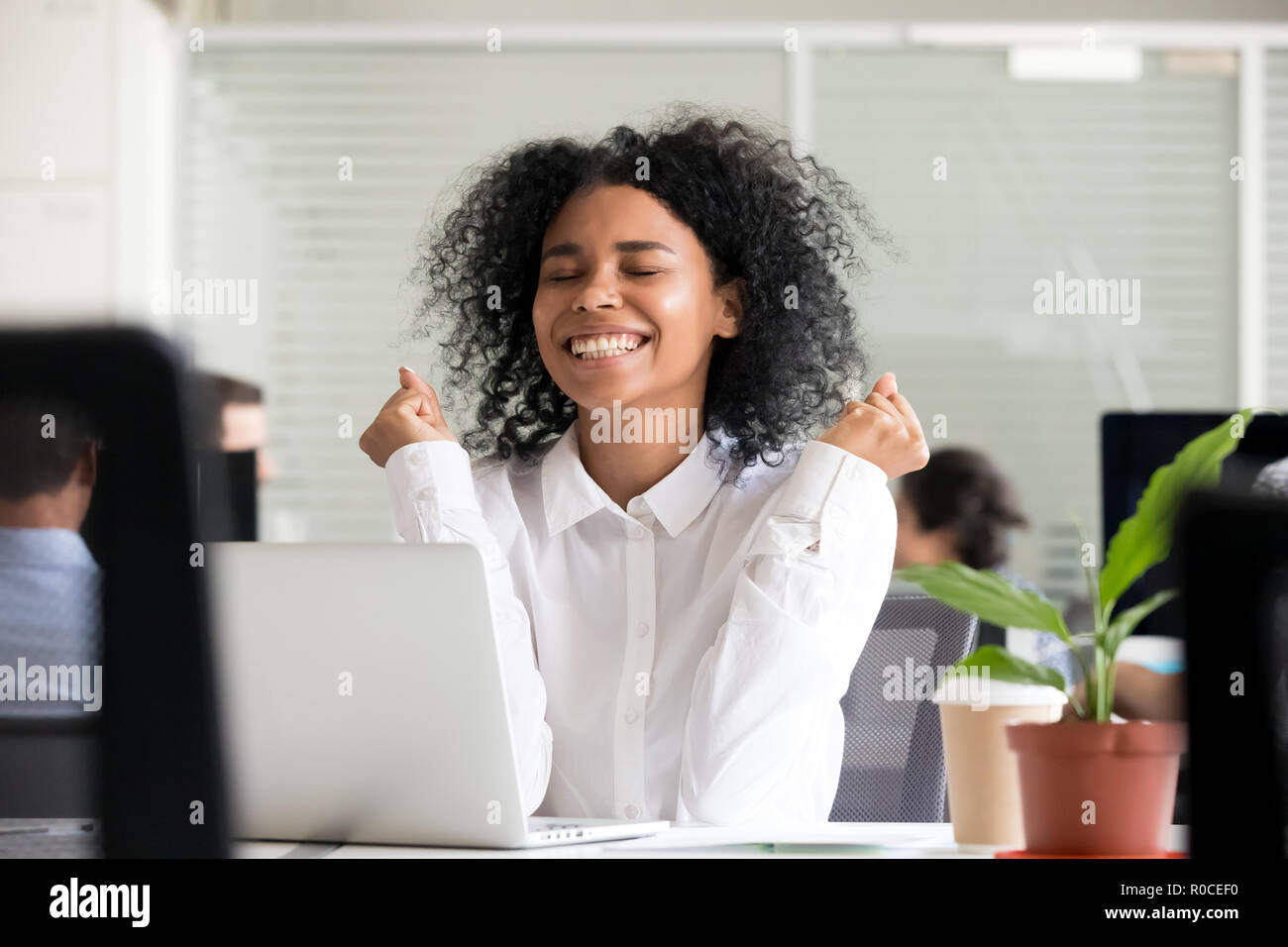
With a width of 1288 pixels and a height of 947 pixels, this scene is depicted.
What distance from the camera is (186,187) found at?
308 cm

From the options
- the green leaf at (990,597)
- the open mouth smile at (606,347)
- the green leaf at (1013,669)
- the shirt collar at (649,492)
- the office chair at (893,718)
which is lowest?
the office chair at (893,718)

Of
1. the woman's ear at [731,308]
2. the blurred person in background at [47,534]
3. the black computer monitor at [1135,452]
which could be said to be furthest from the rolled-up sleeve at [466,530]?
the black computer monitor at [1135,452]

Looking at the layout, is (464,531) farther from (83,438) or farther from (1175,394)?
(1175,394)

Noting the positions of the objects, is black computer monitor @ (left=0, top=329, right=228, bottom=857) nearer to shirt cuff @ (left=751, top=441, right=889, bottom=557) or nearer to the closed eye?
shirt cuff @ (left=751, top=441, right=889, bottom=557)

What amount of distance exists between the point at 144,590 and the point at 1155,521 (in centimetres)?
50

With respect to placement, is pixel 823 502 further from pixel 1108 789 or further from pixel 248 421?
pixel 248 421

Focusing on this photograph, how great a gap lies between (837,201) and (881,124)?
61.2 inches

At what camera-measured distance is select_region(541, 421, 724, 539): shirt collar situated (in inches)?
49.1

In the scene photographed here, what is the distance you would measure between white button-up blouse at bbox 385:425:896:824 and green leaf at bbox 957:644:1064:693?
0.38m

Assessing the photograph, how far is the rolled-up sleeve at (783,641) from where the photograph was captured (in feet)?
3.55

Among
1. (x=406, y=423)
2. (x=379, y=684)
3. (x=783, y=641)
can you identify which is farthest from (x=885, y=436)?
(x=379, y=684)

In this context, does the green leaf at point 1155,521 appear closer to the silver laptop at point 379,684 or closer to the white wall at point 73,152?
the silver laptop at point 379,684

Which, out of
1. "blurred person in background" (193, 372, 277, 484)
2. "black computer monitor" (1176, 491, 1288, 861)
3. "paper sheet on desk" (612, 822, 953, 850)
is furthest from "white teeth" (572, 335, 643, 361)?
"blurred person in background" (193, 372, 277, 484)

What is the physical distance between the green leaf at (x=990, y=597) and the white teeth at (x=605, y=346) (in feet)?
1.96
